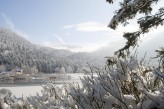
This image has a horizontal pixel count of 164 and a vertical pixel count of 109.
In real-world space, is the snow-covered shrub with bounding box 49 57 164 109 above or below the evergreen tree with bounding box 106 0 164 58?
below

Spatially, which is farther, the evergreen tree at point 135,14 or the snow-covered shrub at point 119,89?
the evergreen tree at point 135,14

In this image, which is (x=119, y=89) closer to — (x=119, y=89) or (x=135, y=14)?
(x=119, y=89)

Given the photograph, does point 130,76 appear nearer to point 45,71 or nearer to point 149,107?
point 149,107

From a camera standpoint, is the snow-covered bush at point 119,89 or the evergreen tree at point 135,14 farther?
the evergreen tree at point 135,14

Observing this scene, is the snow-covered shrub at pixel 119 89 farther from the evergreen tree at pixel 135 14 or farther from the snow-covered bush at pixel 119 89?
the evergreen tree at pixel 135 14

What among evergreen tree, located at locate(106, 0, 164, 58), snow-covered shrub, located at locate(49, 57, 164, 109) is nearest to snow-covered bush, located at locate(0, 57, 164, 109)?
snow-covered shrub, located at locate(49, 57, 164, 109)

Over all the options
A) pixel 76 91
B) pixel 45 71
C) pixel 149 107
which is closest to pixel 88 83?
pixel 76 91

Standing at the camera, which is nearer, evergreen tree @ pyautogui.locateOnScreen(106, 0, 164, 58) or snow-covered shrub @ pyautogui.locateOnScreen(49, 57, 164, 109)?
snow-covered shrub @ pyautogui.locateOnScreen(49, 57, 164, 109)

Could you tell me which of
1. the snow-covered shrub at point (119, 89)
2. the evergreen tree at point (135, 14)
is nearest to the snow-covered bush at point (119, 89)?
the snow-covered shrub at point (119, 89)

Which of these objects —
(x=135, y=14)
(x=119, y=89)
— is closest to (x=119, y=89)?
(x=119, y=89)

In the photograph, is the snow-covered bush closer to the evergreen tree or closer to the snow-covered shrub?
the snow-covered shrub

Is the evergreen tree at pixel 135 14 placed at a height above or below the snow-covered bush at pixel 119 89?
above

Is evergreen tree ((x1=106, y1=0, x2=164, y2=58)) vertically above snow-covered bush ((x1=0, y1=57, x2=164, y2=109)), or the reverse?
evergreen tree ((x1=106, y1=0, x2=164, y2=58))

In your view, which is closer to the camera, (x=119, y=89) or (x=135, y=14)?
(x=119, y=89)
